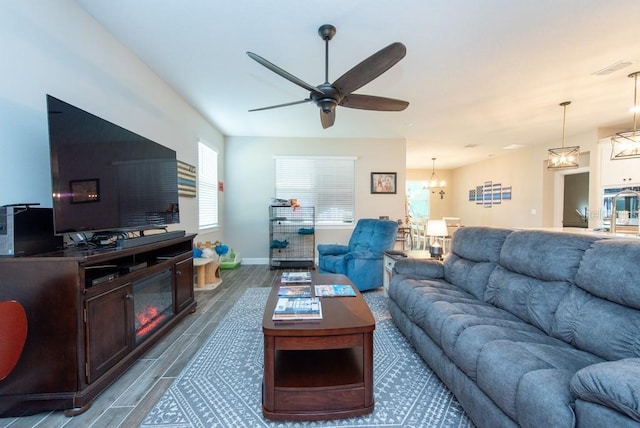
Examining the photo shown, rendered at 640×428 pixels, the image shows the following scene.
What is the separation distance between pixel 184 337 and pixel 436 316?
2.11 meters

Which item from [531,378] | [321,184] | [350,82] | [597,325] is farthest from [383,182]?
[531,378]

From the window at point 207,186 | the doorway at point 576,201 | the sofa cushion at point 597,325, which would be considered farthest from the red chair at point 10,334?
the doorway at point 576,201

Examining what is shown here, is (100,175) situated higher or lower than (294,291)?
higher

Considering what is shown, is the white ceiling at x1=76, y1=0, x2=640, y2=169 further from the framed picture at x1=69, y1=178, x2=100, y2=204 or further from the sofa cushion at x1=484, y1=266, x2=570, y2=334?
the sofa cushion at x1=484, y1=266, x2=570, y2=334

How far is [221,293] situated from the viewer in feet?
Answer: 12.1

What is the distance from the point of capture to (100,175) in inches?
76.9

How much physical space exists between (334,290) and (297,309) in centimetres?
51

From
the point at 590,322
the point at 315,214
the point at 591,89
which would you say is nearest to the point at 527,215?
the point at 591,89

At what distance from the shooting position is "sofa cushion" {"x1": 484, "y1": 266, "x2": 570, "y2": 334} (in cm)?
163

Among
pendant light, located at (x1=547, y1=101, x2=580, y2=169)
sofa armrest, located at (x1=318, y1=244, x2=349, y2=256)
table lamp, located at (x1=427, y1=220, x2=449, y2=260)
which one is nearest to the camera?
table lamp, located at (x1=427, y1=220, x2=449, y2=260)

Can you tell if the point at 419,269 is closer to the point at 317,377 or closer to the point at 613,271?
the point at 613,271

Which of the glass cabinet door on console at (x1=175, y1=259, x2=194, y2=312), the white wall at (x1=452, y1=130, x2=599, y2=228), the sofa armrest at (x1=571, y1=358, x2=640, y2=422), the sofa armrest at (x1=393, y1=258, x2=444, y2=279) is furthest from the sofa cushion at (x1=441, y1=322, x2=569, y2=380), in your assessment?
the white wall at (x1=452, y1=130, x2=599, y2=228)

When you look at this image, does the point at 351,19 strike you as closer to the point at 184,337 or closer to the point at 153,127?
the point at 153,127

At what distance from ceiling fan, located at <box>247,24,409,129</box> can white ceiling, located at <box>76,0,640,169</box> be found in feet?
1.31
